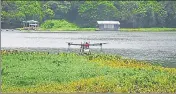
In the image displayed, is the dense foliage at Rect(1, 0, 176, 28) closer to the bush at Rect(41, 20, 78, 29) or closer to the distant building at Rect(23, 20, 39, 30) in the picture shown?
the distant building at Rect(23, 20, 39, 30)

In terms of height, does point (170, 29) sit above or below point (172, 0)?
below

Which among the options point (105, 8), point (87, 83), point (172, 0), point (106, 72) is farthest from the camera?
point (105, 8)

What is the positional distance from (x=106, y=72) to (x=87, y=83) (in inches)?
149

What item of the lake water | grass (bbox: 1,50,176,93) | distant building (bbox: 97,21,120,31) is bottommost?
distant building (bbox: 97,21,120,31)

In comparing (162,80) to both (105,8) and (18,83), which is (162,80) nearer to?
(18,83)

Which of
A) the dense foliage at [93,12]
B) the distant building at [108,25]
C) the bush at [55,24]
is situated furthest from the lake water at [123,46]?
the bush at [55,24]

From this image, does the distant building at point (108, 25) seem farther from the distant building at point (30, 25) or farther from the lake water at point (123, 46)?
the lake water at point (123, 46)

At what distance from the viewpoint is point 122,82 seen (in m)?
17.2

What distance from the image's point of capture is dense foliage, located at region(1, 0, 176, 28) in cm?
10931

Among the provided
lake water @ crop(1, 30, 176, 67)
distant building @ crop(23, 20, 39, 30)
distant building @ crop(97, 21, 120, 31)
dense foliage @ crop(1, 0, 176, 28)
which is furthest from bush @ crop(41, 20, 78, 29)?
lake water @ crop(1, 30, 176, 67)

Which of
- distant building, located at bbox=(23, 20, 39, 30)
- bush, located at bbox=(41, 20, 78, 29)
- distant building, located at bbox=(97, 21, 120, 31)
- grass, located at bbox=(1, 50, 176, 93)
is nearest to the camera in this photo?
grass, located at bbox=(1, 50, 176, 93)

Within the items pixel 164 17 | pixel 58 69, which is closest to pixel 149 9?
pixel 164 17

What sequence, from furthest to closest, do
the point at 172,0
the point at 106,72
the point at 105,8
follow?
the point at 105,8, the point at 172,0, the point at 106,72

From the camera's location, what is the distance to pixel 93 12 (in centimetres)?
11725
